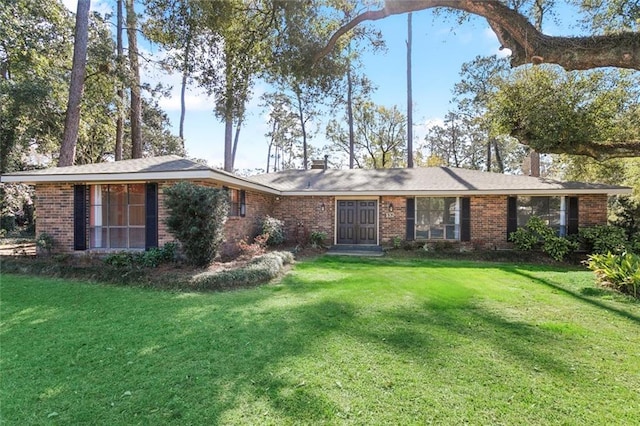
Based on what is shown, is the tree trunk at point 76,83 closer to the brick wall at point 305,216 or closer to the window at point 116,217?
the window at point 116,217

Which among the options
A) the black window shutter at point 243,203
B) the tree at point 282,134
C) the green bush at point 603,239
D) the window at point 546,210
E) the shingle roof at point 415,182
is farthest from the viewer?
the tree at point 282,134

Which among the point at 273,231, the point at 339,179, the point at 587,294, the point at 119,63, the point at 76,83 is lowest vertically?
the point at 587,294

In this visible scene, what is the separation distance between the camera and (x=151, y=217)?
925 centimetres

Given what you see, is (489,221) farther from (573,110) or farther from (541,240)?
(573,110)

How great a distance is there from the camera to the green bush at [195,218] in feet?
24.8

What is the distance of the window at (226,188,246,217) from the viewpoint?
35.1ft

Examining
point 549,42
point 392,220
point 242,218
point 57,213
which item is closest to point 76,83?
point 57,213

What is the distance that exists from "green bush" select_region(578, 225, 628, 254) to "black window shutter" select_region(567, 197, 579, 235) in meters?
0.31

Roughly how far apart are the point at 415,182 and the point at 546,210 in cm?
474

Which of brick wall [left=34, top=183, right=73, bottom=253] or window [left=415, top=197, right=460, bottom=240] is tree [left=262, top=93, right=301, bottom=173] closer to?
window [left=415, top=197, right=460, bottom=240]

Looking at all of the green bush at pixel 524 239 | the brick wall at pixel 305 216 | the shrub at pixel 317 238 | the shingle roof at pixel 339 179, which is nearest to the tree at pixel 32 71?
the shingle roof at pixel 339 179

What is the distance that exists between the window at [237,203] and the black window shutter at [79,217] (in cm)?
407

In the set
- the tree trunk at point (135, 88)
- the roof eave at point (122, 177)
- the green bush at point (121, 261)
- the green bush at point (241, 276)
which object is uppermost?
the tree trunk at point (135, 88)

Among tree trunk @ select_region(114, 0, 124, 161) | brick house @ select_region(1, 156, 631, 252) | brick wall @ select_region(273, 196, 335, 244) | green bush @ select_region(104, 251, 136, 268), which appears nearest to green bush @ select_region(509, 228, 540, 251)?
brick house @ select_region(1, 156, 631, 252)
